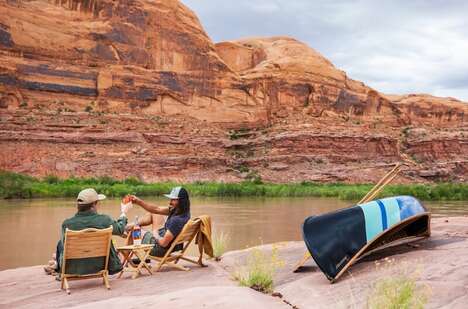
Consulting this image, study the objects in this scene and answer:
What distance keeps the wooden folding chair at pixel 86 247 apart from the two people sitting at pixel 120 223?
0.22 ft

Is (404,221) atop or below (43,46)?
below

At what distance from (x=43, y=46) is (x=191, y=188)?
2500 cm

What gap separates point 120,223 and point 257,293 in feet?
6.47

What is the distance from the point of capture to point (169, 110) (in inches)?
2351

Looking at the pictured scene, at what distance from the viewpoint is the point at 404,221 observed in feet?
21.0

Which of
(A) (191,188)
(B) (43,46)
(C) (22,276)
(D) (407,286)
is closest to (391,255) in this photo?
(D) (407,286)

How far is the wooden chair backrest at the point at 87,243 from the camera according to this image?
5.82m

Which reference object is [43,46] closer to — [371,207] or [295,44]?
[295,44]

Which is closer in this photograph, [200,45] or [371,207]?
[371,207]

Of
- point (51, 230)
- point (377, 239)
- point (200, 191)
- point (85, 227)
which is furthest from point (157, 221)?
point (200, 191)

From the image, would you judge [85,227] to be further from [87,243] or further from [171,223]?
[171,223]

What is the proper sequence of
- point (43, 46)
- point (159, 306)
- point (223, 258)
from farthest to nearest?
point (43, 46) → point (223, 258) → point (159, 306)

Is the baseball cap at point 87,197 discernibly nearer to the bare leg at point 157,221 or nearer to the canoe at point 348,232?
the bare leg at point 157,221

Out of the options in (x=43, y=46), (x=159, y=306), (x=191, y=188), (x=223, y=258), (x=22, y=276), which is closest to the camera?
(x=159, y=306)
